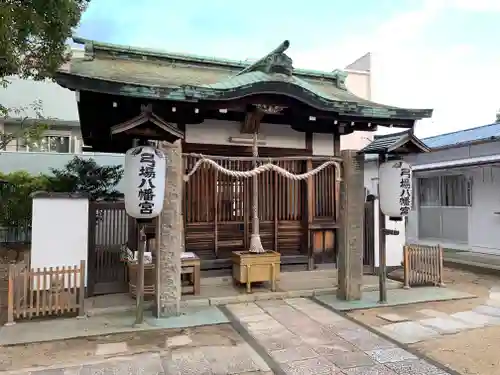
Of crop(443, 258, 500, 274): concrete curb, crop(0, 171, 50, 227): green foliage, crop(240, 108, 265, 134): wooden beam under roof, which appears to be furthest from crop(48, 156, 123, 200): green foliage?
crop(443, 258, 500, 274): concrete curb

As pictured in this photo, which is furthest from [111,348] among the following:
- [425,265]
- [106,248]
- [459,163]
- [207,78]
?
[459,163]

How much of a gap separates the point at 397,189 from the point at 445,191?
414 inches

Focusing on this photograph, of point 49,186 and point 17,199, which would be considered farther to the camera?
point 49,186

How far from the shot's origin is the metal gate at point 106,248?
24.3 ft

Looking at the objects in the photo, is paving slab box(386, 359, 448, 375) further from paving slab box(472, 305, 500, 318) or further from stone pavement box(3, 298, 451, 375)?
paving slab box(472, 305, 500, 318)

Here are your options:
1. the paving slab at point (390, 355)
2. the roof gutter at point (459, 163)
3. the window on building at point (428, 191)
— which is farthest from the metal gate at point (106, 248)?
the window on building at point (428, 191)

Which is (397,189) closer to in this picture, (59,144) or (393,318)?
(393,318)

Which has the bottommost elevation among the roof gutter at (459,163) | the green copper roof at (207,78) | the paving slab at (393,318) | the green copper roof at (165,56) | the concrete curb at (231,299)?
the paving slab at (393,318)

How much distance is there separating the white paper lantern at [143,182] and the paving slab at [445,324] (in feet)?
15.6

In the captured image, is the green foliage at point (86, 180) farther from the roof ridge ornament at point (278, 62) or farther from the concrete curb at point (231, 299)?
the roof ridge ornament at point (278, 62)

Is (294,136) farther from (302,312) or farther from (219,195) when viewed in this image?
(302,312)

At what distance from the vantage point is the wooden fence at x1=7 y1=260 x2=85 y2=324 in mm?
5863

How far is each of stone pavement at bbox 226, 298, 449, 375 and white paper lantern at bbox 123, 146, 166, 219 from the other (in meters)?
A: 2.43

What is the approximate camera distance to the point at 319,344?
5168 mm
